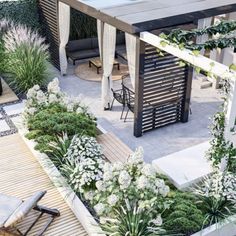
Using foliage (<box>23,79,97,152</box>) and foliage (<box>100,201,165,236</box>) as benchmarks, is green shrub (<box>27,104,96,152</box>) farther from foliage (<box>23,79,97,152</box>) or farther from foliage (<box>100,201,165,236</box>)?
foliage (<box>100,201,165,236</box>)

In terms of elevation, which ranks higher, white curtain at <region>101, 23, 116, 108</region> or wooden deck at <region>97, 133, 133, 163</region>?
white curtain at <region>101, 23, 116, 108</region>

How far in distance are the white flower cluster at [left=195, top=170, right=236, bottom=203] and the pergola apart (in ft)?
8.96

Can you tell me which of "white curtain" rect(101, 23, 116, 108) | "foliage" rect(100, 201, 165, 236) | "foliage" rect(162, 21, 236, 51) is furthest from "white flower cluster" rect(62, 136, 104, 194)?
"white curtain" rect(101, 23, 116, 108)

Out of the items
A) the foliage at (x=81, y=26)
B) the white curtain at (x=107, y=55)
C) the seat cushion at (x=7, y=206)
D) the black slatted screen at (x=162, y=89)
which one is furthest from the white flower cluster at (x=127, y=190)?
the foliage at (x=81, y=26)

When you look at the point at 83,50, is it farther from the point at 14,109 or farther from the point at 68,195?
the point at 68,195

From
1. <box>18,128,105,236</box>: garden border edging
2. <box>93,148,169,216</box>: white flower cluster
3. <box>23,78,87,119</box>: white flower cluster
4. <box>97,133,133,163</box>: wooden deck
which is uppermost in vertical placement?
<box>93,148,169,216</box>: white flower cluster

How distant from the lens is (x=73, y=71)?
475 inches

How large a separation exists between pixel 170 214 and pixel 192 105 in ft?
15.8

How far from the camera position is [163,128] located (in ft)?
29.2

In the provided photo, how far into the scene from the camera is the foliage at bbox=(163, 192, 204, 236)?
17.6 ft

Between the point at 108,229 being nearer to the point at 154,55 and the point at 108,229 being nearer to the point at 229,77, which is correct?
the point at 229,77

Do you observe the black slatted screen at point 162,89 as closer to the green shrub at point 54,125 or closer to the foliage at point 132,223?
the green shrub at point 54,125

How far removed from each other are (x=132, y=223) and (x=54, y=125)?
2.82 metres

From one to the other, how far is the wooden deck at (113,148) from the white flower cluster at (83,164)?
634 mm
